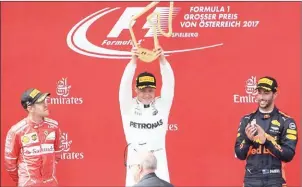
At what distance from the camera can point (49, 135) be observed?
582 centimetres

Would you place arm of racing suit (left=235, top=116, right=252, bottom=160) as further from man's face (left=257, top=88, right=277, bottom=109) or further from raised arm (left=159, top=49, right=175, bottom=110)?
raised arm (left=159, top=49, right=175, bottom=110)

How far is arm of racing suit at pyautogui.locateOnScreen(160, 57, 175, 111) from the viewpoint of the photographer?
573 cm

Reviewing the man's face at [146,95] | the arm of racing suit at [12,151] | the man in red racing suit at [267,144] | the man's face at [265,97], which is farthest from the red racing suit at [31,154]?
the man's face at [265,97]

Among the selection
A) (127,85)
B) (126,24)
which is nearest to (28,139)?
(127,85)

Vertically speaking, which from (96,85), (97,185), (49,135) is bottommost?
(97,185)

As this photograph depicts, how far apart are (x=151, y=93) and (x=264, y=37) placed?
1.57 meters

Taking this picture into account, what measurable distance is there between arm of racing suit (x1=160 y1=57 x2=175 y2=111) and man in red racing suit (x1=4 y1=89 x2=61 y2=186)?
0.97 meters

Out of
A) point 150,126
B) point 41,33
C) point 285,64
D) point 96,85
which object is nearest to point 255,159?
point 150,126

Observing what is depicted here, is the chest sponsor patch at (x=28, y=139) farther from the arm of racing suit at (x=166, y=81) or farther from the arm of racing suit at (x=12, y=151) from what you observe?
the arm of racing suit at (x=166, y=81)

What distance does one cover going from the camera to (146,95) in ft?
18.9

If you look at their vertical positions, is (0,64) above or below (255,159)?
above

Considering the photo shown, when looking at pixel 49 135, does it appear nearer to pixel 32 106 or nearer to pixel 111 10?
pixel 32 106

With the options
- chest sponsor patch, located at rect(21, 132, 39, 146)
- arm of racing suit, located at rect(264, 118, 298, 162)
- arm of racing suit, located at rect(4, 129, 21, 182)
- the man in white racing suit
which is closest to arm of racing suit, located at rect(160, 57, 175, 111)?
the man in white racing suit

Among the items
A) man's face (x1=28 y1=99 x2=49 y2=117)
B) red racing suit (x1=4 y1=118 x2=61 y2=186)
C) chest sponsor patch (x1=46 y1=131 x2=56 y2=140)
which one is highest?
man's face (x1=28 y1=99 x2=49 y2=117)
